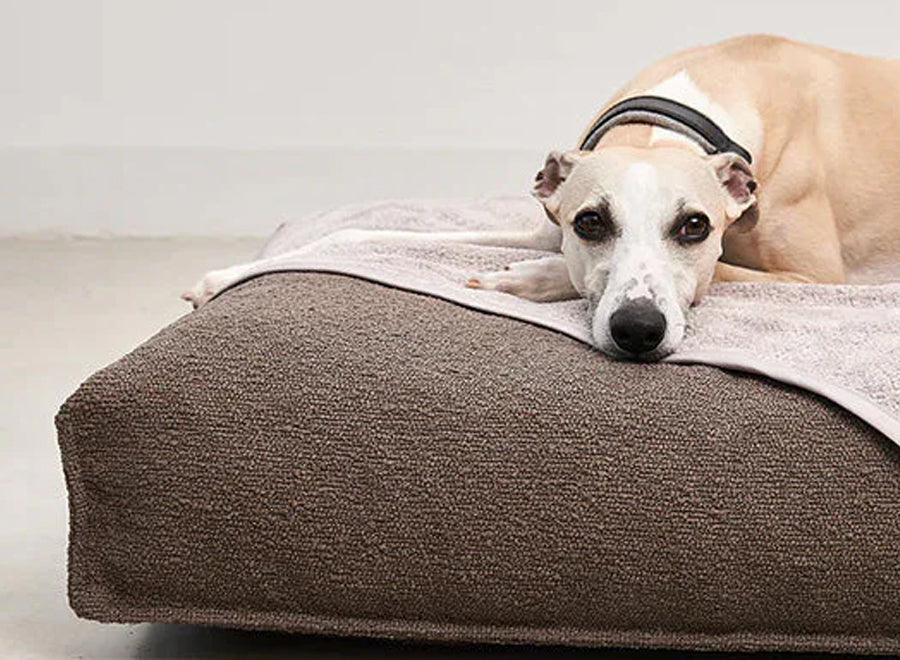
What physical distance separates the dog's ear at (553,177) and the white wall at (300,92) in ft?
9.26

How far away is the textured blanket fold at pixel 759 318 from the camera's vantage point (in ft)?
6.48

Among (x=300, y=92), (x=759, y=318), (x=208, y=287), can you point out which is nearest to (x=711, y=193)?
(x=759, y=318)

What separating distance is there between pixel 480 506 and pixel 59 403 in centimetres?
164

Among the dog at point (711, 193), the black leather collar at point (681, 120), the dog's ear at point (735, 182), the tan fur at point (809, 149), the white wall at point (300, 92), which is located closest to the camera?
the dog at point (711, 193)

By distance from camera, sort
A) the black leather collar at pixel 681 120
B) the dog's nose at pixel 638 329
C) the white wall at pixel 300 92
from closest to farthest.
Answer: the dog's nose at pixel 638 329
the black leather collar at pixel 681 120
the white wall at pixel 300 92

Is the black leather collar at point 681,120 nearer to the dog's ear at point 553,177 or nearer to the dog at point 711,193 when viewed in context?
the dog at point 711,193

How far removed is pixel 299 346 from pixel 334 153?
3430 mm

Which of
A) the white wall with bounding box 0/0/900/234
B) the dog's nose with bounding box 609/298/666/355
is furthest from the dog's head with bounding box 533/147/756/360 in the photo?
the white wall with bounding box 0/0/900/234

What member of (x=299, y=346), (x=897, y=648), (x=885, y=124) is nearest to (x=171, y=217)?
(x=885, y=124)

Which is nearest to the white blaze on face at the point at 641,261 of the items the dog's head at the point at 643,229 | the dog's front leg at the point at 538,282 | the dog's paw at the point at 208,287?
the dog's head at the point at 643,229

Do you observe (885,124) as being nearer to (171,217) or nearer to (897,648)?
(897,648)

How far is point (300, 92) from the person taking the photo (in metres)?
5.35

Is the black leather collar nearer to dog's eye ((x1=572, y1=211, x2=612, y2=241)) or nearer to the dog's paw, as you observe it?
dog's eye ((x1=572, y1=211, x2=612, y2=241))

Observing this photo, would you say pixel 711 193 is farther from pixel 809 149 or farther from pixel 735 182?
pixel 809 149
